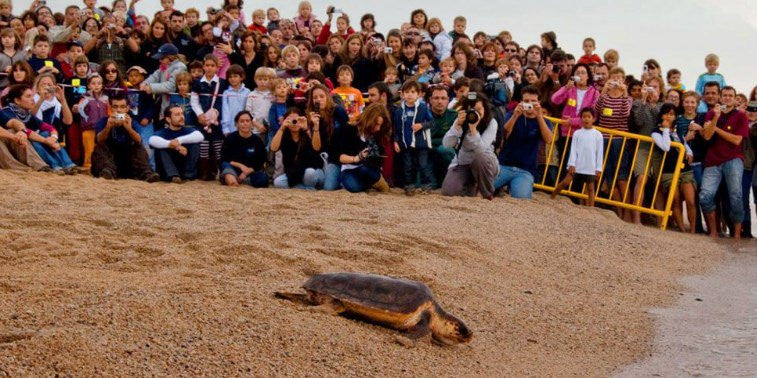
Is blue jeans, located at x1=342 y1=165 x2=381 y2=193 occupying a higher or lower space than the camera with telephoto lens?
lower

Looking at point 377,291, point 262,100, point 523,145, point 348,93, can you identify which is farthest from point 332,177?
point 377,291

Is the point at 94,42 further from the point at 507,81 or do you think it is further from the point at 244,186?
the point at 507,81

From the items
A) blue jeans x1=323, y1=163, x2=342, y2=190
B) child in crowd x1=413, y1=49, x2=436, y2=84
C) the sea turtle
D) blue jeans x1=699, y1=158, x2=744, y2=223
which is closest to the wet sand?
the sea turtle

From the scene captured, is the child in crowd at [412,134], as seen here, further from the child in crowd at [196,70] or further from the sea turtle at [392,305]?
the sea turtle at [392,305]

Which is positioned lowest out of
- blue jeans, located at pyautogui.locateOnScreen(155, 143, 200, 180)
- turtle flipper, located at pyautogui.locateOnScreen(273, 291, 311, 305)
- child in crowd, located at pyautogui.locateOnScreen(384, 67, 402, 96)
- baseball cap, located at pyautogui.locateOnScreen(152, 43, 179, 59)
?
blue jeans, located at pyautogui.locateOnScreen(155, 143, 200, 180)

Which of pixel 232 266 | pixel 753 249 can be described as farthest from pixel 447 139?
pixel 232 266

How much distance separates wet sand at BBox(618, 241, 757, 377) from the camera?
200 inches

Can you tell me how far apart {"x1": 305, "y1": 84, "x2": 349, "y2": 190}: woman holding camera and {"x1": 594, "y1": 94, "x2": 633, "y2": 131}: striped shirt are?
3.25 m

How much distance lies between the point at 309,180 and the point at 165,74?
9.07 feet

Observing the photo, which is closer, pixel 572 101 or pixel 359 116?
pixel 359 116

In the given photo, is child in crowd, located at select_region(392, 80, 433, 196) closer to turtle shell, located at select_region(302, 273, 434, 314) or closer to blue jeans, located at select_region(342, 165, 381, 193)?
blue jeans, located at select_region(342, 165, 381, 193)

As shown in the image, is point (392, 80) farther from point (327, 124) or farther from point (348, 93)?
→ point (327, 124)

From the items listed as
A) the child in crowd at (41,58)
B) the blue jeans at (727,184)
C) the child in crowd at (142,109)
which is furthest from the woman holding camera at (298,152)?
the blue jeans at (727,184)

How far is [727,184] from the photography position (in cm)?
1101
